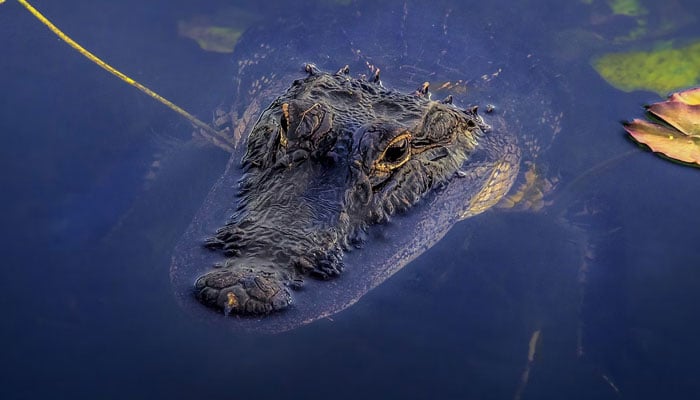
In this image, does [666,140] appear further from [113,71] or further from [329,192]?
[113,71]

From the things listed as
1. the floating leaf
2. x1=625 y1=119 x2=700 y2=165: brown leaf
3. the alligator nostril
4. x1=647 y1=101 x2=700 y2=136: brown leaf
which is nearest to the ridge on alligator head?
the alligator nostril

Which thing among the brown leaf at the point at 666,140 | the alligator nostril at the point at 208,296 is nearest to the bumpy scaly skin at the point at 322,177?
the alligator nostril at the point at 208,296

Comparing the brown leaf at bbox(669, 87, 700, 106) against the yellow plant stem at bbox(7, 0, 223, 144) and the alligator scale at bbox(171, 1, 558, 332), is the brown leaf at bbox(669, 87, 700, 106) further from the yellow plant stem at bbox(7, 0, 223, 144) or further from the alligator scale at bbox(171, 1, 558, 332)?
the yellow plant stem at bbox(7, 0, 223, 144)

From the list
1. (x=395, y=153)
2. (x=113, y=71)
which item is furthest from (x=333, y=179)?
(x=113, y=71)

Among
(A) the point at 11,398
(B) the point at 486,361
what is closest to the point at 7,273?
(A) the point at 11,398

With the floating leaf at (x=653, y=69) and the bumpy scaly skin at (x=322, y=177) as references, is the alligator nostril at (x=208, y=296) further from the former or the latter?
the floating leaf at (x=653, y=69)

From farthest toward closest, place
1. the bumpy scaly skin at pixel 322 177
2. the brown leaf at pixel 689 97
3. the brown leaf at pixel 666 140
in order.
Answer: the brown leaf at pixel 689 97 → the brown leaf at pixel 666 140 → the bumpy scaly skin at pixel 322 177
